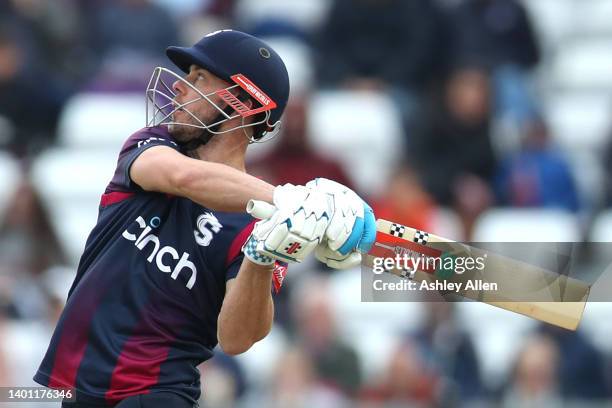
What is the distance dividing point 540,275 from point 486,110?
5.21 m

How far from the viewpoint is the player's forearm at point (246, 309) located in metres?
4.14

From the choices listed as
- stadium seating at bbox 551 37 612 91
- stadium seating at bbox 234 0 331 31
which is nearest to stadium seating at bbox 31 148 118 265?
stadium seating at bbox 234 0 331 31

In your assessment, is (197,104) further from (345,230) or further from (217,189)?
(345,230)

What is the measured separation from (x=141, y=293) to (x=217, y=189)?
0.47 metres

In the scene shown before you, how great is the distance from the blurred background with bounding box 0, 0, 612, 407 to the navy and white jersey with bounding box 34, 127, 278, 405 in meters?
3.02

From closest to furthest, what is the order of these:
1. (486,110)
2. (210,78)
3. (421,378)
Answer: (210,78) → (421,378) → (486,110)

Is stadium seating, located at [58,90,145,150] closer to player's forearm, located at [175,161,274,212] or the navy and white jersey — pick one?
the navy and white jersey

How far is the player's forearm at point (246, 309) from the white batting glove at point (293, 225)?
0.43 feet

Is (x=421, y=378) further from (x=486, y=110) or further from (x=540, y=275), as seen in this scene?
(x=540, y=275)

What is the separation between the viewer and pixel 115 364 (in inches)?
166

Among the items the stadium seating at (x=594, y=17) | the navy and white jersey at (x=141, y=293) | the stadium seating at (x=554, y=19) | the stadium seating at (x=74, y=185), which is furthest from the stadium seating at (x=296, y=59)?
the navy and white jersey at (x=141, y=293)

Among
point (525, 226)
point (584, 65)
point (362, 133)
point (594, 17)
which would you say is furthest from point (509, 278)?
point (594, 17)

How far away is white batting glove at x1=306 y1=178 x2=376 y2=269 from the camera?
4000 millimetres

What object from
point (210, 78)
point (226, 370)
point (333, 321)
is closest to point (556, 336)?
point (333, 321)
